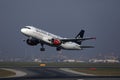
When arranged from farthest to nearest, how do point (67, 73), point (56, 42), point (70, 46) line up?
point (70, 46) → point (56, 42) → point (67, 73)

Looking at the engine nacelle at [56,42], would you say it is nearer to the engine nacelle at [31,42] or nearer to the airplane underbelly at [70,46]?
the engine nacelle at [31,42]

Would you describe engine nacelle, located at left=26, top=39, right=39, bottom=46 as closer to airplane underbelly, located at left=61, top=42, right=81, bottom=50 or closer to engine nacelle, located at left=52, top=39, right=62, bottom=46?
engine nacelle, located at left=52, top=39, right=62, bottom=46

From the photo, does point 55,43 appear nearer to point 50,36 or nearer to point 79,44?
point 50,36

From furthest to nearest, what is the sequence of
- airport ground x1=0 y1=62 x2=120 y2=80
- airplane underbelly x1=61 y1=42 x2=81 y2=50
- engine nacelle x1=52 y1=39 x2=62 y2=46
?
airplane underbelly x1=61 y1=42 x2=81 y2=50 < engine nacelle x1=52 y1=39 x2=62 y2=46 < airport ground x1=0 y1=62 x2=120 y2=80

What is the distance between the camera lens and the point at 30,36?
112375mm

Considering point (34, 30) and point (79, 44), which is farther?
point (79, 44)

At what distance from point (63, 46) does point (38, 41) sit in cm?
1232

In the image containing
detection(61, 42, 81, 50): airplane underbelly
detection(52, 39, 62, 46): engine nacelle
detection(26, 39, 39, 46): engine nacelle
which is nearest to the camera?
detection(26, 39, 39, 46): engine nacelle

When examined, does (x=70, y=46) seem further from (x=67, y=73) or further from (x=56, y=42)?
(x=67, y=73)

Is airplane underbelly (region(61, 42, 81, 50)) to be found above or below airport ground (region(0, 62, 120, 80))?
above

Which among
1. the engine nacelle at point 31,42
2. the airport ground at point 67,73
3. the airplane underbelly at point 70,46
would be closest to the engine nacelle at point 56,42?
the engine nacelle at point 31,42

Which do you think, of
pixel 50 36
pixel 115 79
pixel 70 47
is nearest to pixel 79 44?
pixel 70 47

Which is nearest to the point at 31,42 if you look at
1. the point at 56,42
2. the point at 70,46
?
the point at 56,42

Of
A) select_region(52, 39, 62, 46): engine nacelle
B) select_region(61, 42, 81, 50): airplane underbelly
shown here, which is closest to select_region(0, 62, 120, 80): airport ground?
select_region(52, 39, 62, 46): engine nacelle
